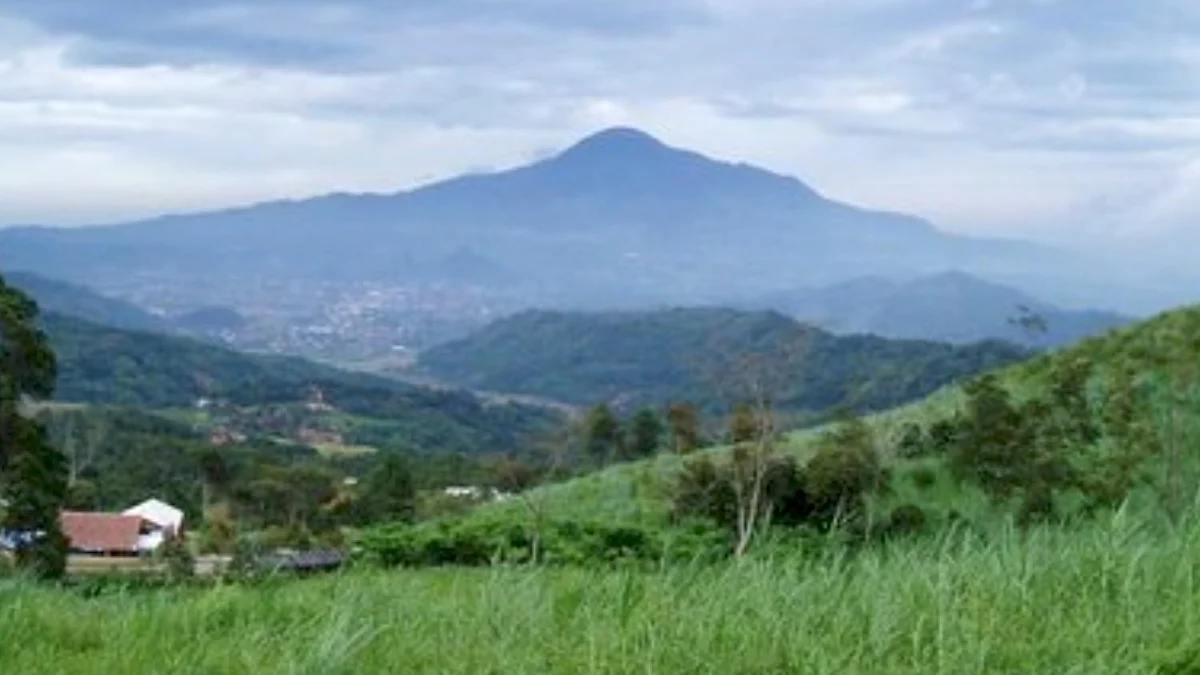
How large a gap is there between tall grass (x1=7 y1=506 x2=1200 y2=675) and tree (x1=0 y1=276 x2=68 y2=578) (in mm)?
19275

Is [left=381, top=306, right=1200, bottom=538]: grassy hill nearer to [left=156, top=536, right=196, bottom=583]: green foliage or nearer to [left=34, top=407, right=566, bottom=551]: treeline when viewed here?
[left=156, top=536, right=196, bottom=583]: green foliage

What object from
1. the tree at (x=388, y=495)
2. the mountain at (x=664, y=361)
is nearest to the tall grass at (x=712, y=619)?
the mountain at (x=664, y=361)

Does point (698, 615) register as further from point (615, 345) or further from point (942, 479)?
point (615, 345)

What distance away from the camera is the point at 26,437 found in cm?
2447

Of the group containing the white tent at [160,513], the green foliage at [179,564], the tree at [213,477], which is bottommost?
the white tent at [160,513]

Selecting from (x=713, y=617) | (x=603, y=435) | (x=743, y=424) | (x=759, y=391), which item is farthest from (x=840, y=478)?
(x=603, y=435)

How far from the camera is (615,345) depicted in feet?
584

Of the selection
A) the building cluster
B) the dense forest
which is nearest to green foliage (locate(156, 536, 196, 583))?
the dense forest

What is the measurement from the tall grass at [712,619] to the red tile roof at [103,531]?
38.0 metres

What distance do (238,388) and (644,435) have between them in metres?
106

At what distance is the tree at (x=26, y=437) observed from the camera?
23.5m

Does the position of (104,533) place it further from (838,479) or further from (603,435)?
(838,479)

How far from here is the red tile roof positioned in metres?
41.6

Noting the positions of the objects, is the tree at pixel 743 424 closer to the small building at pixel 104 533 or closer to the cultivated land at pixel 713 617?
the cultivated land at pixel 713 617
